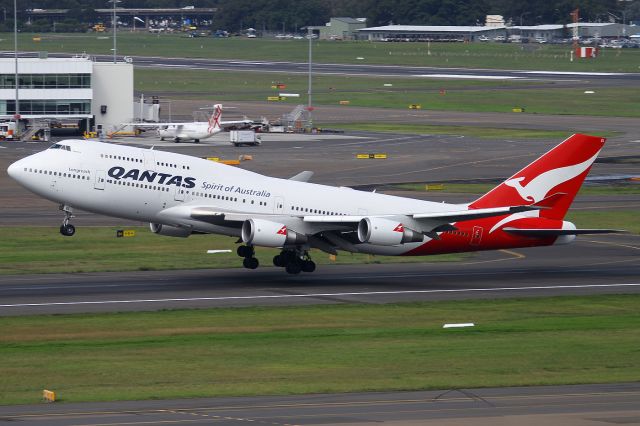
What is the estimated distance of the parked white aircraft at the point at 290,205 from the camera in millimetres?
57906

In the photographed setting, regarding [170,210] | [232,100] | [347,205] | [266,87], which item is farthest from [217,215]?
[266,87]

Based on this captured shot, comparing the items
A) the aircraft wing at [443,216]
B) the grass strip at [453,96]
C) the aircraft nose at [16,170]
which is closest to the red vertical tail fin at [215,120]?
the grass strip at [453,96]

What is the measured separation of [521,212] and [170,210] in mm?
16609

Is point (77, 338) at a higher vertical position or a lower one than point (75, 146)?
lower

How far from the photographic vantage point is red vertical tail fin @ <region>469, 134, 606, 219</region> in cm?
6056

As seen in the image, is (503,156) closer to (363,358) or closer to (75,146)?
(75,146)

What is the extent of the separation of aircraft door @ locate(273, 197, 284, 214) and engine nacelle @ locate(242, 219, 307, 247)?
81.4 inches

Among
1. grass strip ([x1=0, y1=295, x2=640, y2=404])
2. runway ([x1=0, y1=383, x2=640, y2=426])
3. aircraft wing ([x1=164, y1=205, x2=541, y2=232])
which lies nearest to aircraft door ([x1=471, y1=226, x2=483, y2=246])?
aircraft wing ([x1=164, y1=205, x2=541, y2=232])

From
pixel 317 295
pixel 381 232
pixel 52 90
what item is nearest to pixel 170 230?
pixel 317 295

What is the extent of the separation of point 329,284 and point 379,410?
25598 mm

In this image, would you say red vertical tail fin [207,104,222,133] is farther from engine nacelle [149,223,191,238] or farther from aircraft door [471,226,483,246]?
aircraft door [471,226,483,246]

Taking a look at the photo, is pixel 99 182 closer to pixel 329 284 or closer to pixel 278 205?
pixel 278 205

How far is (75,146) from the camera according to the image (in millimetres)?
58812

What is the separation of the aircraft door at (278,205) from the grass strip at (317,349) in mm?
7929
